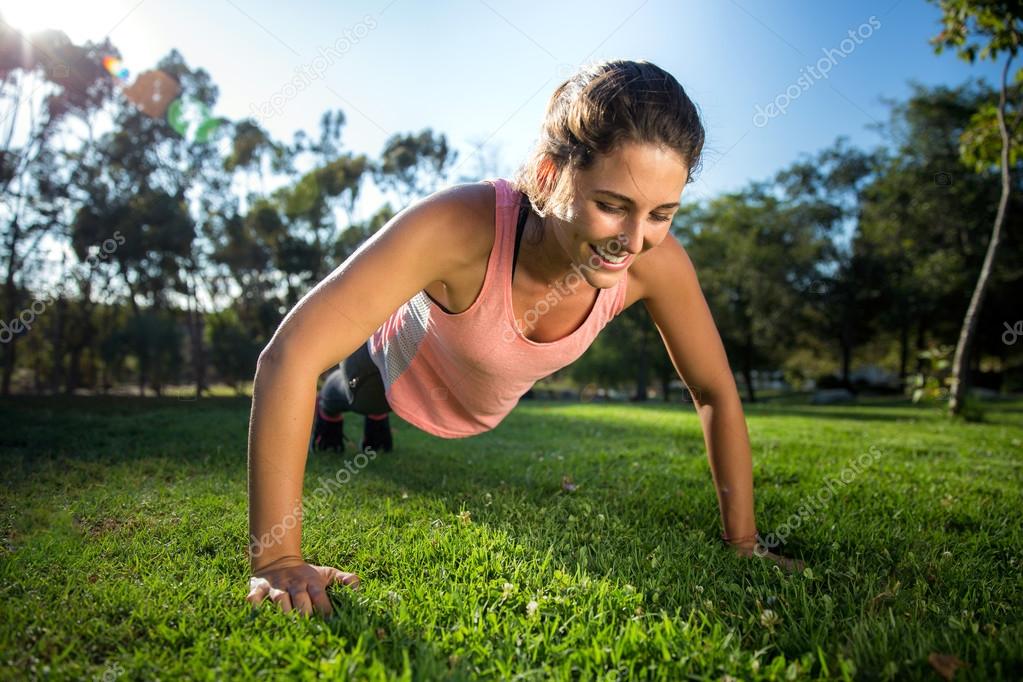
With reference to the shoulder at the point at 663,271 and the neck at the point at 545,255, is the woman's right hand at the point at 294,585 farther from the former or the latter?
the shoulder at the point at 663,271

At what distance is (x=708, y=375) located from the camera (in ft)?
8.63

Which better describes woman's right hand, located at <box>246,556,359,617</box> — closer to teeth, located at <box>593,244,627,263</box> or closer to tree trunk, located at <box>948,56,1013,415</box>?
teeth, located at <box>593,244,627,263</box>

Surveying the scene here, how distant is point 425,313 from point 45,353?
37.4 meters

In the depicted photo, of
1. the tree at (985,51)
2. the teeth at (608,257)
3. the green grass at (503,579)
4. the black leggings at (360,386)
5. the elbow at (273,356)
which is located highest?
the tree at (985,51)

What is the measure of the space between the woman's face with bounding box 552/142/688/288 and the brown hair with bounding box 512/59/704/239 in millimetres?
39

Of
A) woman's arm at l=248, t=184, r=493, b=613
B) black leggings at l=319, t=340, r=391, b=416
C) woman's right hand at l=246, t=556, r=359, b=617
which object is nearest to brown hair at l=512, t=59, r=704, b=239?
woman's arm at l=248, t=184, r=493, b=613

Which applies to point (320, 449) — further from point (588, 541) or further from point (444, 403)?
point (588, 541)

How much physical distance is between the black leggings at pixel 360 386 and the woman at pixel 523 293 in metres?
0.39

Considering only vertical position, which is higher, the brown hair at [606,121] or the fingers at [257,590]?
the brown hair at [606,121]

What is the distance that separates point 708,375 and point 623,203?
104 centimetres

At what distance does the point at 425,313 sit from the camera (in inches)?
109

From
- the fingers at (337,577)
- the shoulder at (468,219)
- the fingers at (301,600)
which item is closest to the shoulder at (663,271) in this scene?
the shoulder at (468,219)

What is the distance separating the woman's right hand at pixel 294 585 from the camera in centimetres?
169

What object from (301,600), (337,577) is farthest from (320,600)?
(337,577)
